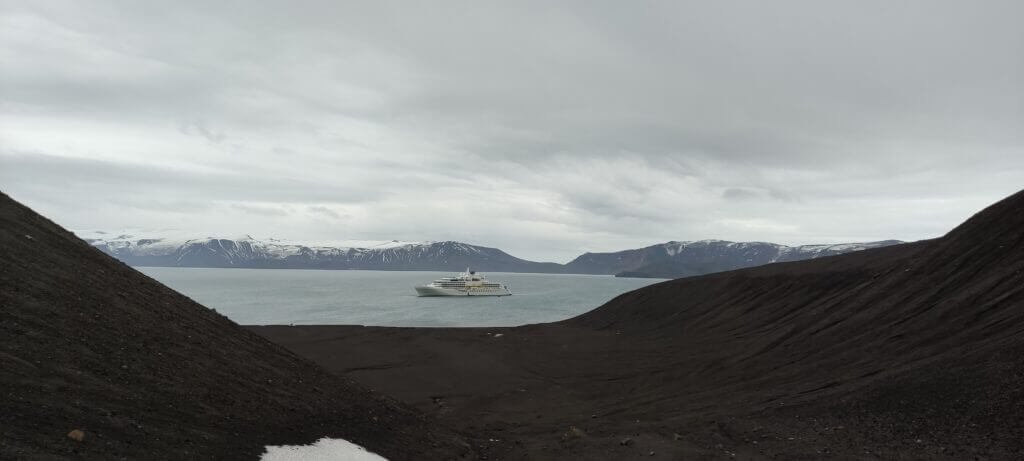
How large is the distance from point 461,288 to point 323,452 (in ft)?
425

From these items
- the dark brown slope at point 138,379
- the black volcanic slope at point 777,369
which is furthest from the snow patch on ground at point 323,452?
the black volcanic slope at point 777,369

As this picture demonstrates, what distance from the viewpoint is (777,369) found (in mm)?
23719

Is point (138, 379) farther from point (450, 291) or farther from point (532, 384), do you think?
point (450, 291)

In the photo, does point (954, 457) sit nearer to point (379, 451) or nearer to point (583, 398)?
point (379, 451)

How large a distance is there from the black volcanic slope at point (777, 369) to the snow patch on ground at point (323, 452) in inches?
180

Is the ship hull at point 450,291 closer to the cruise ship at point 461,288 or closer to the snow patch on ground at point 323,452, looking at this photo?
the cruise ship at point 461,288

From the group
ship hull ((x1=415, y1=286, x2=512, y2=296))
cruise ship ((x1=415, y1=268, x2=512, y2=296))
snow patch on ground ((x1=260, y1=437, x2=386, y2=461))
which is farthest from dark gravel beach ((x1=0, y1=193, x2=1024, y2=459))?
cruise ship ((x1=415, y1=268, x2=512, y2=296))

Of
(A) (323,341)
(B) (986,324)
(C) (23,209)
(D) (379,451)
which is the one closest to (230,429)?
(D) (379,451)

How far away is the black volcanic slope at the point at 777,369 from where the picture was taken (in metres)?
14.1

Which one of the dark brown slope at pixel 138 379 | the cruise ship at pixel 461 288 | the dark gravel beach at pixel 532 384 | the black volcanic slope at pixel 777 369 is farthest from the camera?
the cruise ship at pixel 461 288

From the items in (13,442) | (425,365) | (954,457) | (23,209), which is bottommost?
(425,365)

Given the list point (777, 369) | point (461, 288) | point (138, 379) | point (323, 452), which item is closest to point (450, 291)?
point (461, 288)

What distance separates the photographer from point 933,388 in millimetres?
14992

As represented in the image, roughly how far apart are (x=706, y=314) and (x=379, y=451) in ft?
128
